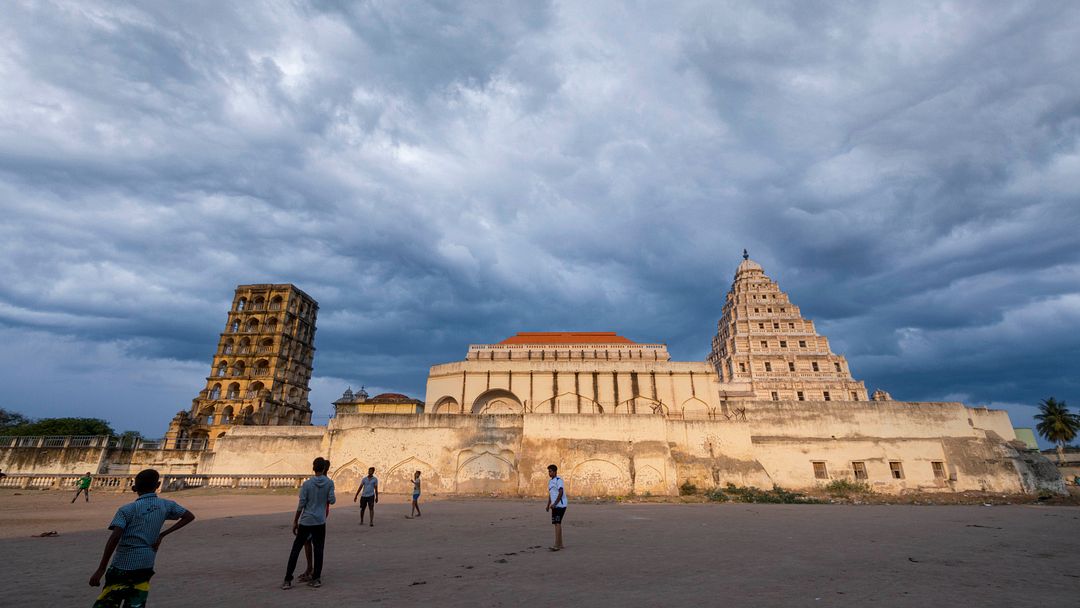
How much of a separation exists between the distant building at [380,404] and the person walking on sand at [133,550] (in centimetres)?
4326

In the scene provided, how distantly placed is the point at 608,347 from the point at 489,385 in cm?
1112

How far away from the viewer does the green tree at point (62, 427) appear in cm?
4502

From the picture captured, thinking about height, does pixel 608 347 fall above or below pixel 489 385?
above

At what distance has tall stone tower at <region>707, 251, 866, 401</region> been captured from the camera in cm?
4484

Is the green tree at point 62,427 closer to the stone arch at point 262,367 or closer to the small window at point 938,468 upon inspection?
the stone arch at point 262,367

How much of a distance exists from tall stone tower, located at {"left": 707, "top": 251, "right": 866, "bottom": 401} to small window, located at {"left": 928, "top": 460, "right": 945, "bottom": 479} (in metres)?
19.1

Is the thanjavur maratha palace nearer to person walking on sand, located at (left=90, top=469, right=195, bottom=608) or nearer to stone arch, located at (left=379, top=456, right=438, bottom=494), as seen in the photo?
stone arch, located at (left=379, top=456, right=438, bottom=494)

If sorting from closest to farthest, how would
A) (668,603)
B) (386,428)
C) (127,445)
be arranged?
(668,603) < (386,428) < (127,445)

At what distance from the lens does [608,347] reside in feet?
131

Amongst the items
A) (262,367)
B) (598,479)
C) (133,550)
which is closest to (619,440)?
(598,479)

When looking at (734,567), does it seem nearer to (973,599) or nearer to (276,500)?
(973,599)

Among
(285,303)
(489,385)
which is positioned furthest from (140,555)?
(285,303)

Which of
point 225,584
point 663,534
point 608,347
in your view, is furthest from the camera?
point 608,347

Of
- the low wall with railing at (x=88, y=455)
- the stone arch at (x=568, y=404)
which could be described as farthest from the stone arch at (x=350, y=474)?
the low wall with railing at (x=88, y=455)
